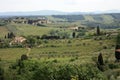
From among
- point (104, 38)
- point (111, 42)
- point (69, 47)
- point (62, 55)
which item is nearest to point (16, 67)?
point (62, 55)

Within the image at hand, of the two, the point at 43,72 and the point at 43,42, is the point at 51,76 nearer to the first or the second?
the point at 43,72

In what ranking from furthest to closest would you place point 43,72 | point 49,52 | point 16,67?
point 49,52 < point 16,67 < point 43,72

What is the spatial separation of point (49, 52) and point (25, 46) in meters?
29.5

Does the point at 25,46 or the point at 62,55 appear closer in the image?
the point at 62,55

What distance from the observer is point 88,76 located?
45875 millimetres

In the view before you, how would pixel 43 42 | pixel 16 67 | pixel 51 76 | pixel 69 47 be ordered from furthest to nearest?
1. pixel 43 42
2. pixel 69 47
3. pixel 16 67
4. pixel 51 76

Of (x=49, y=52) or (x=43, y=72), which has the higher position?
(x=43, y=72)

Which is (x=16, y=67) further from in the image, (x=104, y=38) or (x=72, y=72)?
(x=104, y=38)

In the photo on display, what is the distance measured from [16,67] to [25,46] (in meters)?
53.6

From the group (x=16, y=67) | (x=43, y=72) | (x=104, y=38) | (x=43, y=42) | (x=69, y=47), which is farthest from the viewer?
(x=43, y=42)

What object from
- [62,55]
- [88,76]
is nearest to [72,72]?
[88,76]

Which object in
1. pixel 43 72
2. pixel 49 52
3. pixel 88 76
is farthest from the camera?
pixel 49 52

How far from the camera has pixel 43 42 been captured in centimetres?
15050

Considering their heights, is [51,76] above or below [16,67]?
above
